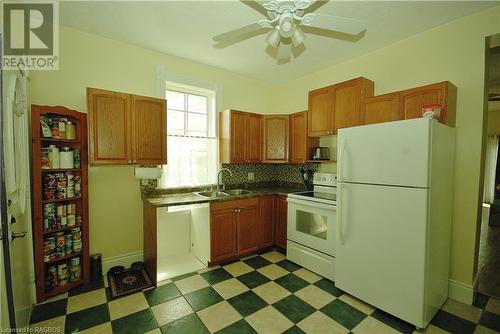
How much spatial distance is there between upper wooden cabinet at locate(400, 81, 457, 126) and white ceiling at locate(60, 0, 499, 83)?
66 cm

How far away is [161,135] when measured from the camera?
262cm

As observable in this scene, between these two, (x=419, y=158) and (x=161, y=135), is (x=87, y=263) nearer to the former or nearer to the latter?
(x=161, y=135)

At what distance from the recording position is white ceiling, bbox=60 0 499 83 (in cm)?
198

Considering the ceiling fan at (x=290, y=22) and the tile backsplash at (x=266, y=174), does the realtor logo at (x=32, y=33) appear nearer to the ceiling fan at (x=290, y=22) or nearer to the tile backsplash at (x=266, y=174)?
Result: the ceiling fan at (x=290, y=22)

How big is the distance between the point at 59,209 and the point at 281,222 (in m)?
2.53

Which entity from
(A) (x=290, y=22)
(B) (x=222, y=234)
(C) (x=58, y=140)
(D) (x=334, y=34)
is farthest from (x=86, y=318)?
(D) (x=334, y=34)

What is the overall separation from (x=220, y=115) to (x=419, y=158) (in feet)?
8.26

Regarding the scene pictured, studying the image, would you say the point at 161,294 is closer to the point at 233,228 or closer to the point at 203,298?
the point at 203,298

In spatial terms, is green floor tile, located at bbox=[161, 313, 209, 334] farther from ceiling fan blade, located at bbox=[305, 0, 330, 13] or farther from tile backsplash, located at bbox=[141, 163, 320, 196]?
ceiling fan blade, located at bbox=[305, 0, 330, 13]

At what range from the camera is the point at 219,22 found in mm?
2213

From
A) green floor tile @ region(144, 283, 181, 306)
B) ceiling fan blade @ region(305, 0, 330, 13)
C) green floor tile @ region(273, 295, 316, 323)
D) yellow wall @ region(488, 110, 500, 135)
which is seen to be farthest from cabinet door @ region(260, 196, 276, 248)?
yellow wall @ region(488, 110, 500, 135)

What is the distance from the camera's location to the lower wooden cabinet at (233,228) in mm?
2758

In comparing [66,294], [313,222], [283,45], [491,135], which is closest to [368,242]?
[313,222]

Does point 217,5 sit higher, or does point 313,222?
point 217,5
